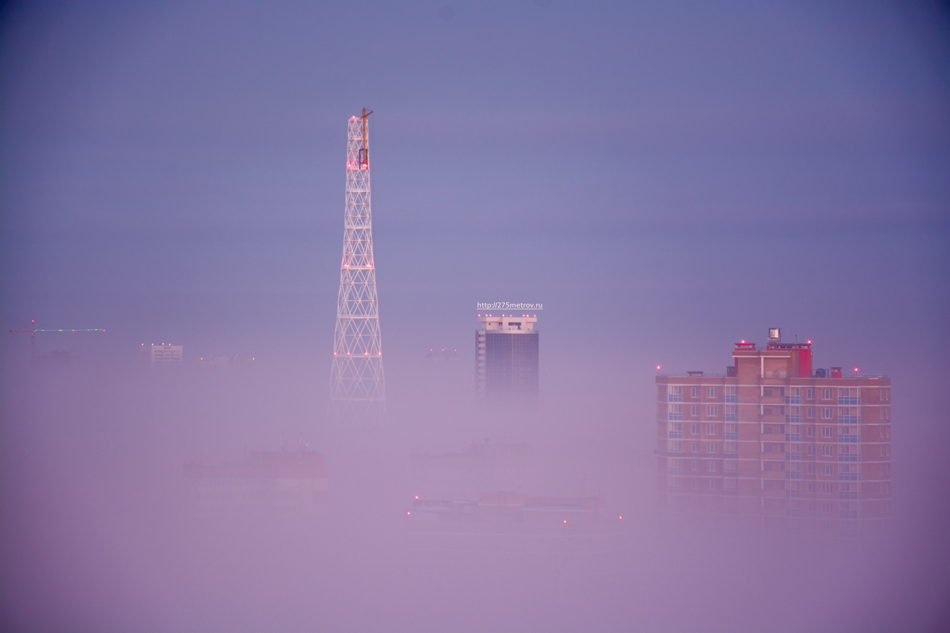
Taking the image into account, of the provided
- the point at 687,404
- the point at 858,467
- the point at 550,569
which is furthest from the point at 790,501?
the point at 550,569

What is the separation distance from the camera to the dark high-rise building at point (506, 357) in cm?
5056

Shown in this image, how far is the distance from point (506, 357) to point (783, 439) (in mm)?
29286

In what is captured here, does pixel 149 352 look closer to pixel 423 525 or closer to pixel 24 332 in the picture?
pixel 24 332

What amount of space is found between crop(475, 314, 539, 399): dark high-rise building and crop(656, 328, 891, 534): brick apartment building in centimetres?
2706

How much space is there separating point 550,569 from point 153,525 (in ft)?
42.8

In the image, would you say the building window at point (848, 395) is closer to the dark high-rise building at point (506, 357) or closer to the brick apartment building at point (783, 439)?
the brick apartment building at point (783, 439)

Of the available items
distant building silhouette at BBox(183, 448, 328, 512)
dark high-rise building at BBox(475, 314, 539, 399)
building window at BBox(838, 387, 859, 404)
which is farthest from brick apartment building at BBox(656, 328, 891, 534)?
dark high-rise building at BBox(475, 314, 539, 399)

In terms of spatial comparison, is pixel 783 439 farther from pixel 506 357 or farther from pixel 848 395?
pixel 506 357

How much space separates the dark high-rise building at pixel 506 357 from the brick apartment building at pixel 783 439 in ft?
88.8

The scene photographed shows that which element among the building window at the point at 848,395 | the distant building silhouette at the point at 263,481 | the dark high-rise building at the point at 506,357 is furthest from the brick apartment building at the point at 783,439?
the dark high-rise building at the point at 506,357

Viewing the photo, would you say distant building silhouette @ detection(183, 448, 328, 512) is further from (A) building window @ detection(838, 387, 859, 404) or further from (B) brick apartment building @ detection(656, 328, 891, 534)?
(A) building window @ detection(838, 387, 859, 404)

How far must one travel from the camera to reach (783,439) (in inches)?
894

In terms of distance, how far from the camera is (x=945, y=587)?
73.0ft

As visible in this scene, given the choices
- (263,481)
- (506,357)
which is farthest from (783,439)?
(506,357)
